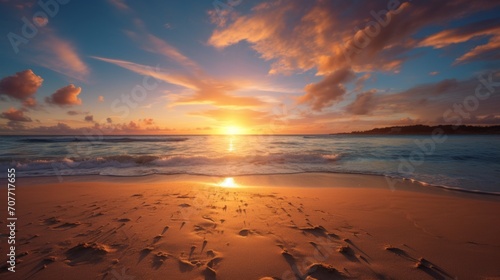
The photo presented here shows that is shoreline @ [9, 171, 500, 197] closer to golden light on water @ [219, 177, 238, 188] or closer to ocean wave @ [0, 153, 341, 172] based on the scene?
golden light on water @ [219, 177, 238, 188]

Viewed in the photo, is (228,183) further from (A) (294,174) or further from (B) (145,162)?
(B) (145,162)

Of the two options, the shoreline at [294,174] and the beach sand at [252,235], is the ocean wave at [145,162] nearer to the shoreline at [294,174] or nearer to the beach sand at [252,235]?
the shoreline at [294,174]

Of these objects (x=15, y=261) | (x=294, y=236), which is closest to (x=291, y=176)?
(x=294, y=236)

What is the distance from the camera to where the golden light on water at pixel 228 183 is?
30.3 ft

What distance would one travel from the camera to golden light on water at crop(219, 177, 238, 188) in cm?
924

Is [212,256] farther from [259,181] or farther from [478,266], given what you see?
[259,181]

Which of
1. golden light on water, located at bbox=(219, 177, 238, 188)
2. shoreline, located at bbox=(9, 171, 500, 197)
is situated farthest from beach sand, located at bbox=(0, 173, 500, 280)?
golden light on water, located at bbox=(219, 177, 238, 188)

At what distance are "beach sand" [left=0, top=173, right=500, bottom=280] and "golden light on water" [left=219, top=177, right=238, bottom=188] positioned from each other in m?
1.44

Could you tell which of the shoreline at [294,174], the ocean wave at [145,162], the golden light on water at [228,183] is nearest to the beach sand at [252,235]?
the shoreline at [294,174]

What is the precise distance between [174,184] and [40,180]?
762 cm

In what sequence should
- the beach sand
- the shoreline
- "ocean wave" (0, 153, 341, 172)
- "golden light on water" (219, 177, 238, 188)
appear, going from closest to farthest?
1. the beach sand
2. the shoreline
3. "golden light on water" (219, 177, 238, 188)
4. "ocean wave" (0, 153, 341, 172)

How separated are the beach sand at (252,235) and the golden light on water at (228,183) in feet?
4.74

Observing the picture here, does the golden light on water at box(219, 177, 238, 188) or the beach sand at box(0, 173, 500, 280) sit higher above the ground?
the beach sand at box(0, 173, 500, 280)

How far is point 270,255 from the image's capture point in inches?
146
